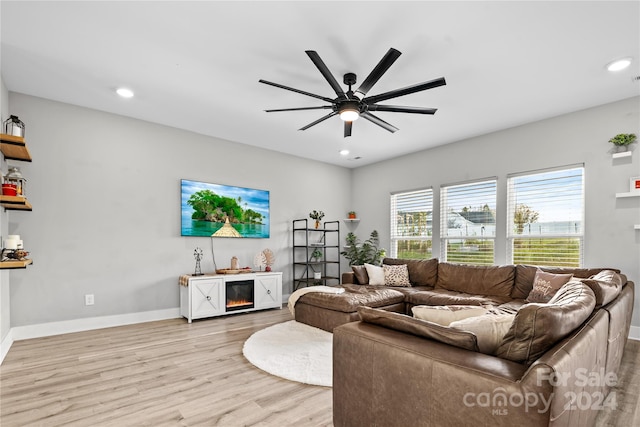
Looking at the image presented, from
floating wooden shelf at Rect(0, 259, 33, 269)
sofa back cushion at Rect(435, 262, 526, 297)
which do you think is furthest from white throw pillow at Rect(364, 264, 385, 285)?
floating wooden shelf at Rect(0, 259, 33, 269)

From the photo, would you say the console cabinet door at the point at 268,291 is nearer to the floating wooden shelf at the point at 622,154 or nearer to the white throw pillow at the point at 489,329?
the white throw pillow at the point at 489,329

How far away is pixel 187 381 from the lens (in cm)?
269

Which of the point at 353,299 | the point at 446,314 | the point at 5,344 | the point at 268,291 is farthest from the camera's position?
the point at 268,291

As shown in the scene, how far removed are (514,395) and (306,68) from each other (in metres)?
3.01

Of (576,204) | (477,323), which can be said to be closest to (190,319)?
(477,323)

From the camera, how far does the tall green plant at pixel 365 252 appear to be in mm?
6535

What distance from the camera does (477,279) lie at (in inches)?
180

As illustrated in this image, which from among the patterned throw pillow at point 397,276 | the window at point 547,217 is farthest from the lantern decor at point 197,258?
the window at point 547,217

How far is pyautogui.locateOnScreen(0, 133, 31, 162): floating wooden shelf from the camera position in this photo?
9.72ft

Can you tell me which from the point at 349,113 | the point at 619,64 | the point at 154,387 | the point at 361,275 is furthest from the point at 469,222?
the point at 154,387

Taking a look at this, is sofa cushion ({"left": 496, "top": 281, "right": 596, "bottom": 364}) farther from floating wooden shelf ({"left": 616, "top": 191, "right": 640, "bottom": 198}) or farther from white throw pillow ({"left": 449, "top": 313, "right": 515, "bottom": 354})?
floating wooden shelf ({"left": 616, "top": 191, "right": 640, "bottom": 198})

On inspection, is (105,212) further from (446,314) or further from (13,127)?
(446,314)

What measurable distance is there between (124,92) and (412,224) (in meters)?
5.02

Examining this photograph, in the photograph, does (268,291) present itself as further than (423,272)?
Yes
